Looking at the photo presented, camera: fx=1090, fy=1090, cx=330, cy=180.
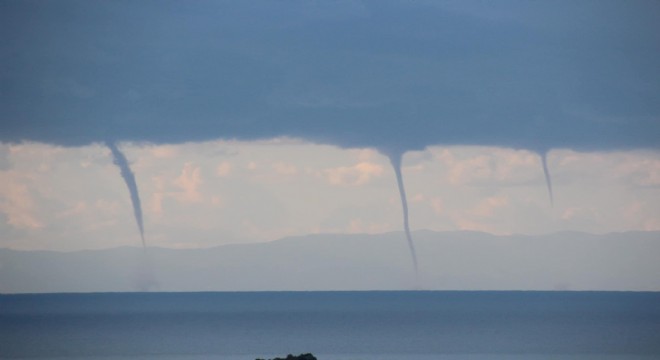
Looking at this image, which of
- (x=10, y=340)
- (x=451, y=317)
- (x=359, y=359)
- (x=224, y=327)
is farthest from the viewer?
(x=451, y=317)

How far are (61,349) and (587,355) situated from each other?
39.1 metres

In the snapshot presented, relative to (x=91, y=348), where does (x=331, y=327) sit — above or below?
above

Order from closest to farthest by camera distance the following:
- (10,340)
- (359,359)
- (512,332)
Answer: (359,359)
(10,340)
(512,332)

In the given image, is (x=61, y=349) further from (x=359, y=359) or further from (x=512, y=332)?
(x=512, y=332)

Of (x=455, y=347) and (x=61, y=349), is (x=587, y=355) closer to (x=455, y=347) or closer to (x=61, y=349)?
(x=455, y=347)

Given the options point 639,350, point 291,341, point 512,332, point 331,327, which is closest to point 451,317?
point 331,327

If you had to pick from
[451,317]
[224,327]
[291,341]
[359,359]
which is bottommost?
[359,359]

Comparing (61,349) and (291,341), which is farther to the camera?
(291,341)

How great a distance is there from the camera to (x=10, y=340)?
9300 cm

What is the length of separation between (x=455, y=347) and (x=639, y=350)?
45.9 ft

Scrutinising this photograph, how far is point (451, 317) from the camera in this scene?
142750 mm

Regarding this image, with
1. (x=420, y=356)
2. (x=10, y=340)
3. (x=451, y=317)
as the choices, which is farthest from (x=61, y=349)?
(x=451, y=317)

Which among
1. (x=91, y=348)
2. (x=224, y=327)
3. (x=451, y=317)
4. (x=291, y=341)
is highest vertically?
(x=451, y=317)

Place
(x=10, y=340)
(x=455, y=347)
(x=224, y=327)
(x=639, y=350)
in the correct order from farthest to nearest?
(x=224, y=327) < (x=10, y=340) < (x=455, y=347) < (x=639, y=350)
